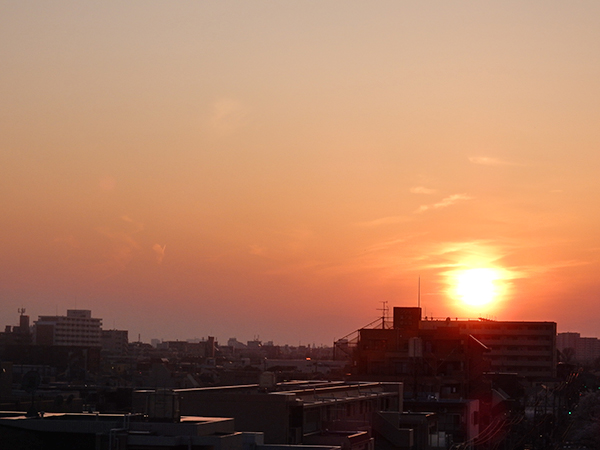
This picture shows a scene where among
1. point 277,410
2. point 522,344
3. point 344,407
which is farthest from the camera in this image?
point 522,344

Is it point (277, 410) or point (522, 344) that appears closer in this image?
point (277, 410)

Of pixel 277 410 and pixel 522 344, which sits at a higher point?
pixel 522 344

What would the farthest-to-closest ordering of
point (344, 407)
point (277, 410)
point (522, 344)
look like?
point (522, 344) < point (344, 407) < point (277, 410)

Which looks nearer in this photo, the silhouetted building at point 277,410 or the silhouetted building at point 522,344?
the silhouetted building at point 277,410

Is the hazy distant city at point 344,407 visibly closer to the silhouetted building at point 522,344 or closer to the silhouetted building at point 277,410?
the silhouetted building at point 277,410

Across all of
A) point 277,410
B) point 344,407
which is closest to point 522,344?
point 344,407

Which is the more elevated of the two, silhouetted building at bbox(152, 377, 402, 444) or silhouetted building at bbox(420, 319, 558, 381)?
silhouetted building at bbox(420, 319, 558, 381)

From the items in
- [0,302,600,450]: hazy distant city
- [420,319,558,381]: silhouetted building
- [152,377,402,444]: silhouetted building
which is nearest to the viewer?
[0,302,600,450]: hazy distant city

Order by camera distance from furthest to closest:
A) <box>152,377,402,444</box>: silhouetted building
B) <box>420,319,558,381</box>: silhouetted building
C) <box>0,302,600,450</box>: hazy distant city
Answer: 1. <box>420,319,558,381</box>: silhouetted building
2. <box>152,377,402,444</box>: silhouetted building
3. <box>0,302,600,450</box>: hazy distant city

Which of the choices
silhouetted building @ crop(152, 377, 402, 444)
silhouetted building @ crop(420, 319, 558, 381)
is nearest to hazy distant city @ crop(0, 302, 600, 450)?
silhouetted building @ crop(152, 377, 402, 444)

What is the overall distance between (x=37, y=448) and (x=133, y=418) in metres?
3.53

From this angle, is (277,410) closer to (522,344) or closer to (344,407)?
(344,407)

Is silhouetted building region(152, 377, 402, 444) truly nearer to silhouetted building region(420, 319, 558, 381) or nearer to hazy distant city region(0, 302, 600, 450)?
hazy distant city region(0, 302, 600, 450)

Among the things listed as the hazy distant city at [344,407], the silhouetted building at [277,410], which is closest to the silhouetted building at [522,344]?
the hazy distant city at [344,407]
